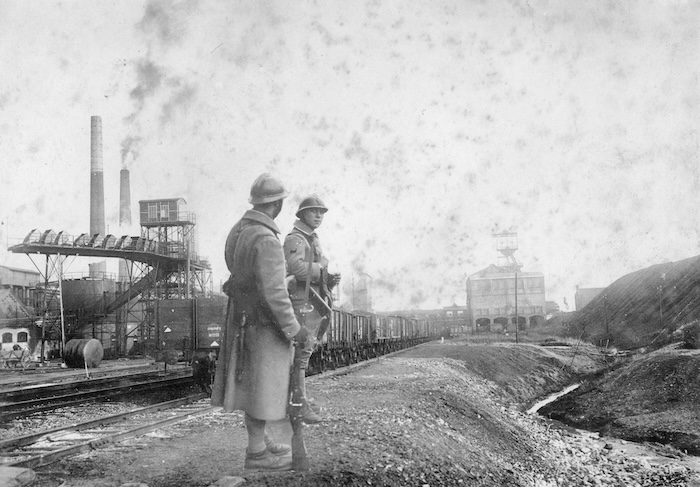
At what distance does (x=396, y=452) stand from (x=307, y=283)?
2315mm

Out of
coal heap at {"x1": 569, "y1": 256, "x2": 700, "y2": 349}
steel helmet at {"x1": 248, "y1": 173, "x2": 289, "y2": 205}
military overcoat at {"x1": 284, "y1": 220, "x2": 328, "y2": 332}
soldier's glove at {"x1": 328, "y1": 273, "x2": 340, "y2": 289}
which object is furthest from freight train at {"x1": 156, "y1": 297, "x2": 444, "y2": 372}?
coal heap at {"x1": 569, "y1": 256, "x2": 700, "y2": 349}

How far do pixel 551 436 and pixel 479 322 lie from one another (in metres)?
67.9

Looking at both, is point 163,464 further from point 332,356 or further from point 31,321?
point 31,321

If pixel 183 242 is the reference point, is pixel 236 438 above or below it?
below

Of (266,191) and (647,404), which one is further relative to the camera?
(647,404)

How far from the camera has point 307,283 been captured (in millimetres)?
4727

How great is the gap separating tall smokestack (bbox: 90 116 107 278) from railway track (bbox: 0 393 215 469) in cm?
3610

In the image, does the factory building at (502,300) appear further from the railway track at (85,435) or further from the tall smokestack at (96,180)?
the railway track at (85,435)

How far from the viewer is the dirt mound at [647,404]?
45.2 ft

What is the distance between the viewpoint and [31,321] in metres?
38.3

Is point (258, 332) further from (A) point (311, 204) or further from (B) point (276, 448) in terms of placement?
(A) point (311, 204)

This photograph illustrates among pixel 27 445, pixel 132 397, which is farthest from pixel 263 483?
pixel 132 397

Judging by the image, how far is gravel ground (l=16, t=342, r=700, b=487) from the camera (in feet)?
16.2

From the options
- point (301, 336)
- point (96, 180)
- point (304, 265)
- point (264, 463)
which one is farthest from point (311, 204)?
point (96, 180)
